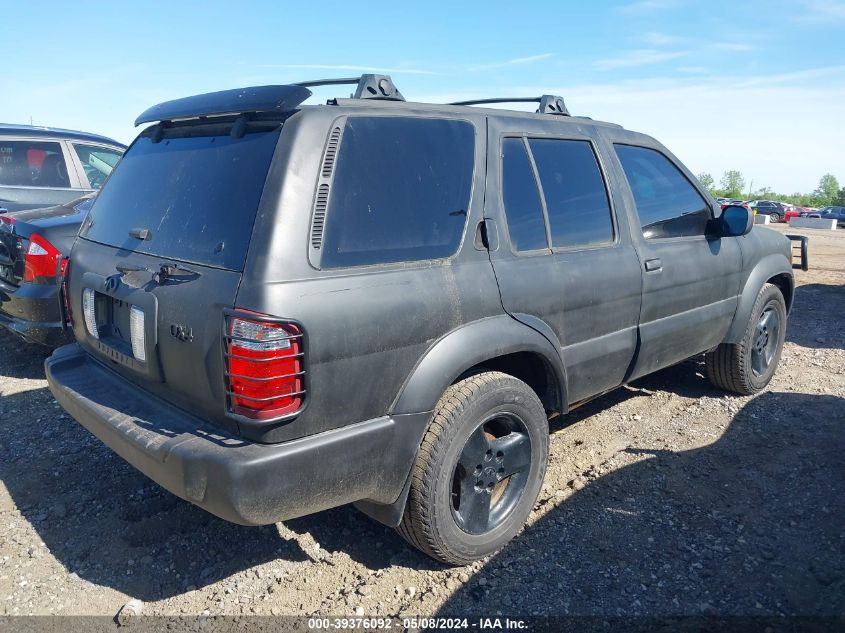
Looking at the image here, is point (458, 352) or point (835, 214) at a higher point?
point (835, 214)

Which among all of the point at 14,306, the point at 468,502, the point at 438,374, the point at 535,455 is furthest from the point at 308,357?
the point at 14,306

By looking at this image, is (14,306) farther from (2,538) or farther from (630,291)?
(630,291)

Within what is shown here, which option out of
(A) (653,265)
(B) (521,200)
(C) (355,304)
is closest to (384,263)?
(C) (355,304)

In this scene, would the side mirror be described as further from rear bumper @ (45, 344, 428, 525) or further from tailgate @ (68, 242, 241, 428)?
tailgate @ (68, 242, 241, 428)

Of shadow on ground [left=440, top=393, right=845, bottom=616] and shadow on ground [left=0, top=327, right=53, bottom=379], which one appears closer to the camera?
shadow on ground [left=440, top=393, right=845, bottom=616]

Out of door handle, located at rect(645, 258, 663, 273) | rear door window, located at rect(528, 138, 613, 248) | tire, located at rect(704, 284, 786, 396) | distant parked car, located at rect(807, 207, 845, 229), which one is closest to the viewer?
rear door window, located at rect(528, 138, 613, 248)

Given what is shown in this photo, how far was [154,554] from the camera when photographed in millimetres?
2879

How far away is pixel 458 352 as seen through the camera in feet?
8.32

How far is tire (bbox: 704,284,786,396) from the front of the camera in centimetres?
455

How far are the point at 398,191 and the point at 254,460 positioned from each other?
3.74 feet

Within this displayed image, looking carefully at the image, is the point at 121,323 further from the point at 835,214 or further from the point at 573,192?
the point at 835,214

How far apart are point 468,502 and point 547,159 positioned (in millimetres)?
1714

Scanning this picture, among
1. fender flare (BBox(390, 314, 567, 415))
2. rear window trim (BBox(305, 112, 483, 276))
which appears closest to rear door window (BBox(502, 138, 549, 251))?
rear window trim (BBox(305, 112, 483, 276))

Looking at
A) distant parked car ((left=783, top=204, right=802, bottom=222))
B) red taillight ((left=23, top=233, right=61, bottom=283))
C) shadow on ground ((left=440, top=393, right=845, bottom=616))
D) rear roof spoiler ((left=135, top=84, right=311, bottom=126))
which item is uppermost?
distant parked car ((left=783, top=204, right=802, bottom=222))
